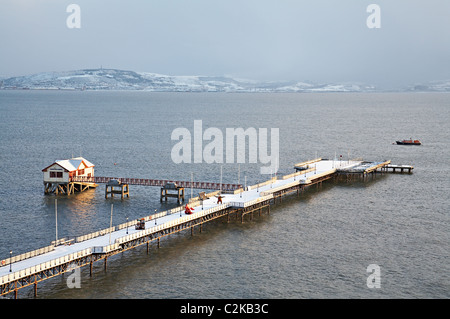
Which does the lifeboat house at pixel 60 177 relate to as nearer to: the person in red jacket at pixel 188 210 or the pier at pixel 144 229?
the pier at pixel 144 229

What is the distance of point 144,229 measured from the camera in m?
59.8

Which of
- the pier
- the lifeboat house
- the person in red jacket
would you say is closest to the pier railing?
the pier

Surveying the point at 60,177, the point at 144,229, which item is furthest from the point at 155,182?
the point at 144,229

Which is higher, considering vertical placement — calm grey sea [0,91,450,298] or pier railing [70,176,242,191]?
pier railing [70,176,242,191]

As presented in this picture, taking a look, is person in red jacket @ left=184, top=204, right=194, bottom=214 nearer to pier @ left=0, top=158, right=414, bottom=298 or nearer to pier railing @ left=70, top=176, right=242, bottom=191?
pier @ left=0, top=158, right=414, bottom=298

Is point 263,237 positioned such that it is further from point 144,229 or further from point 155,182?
point 155,182

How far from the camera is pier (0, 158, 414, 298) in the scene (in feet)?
158

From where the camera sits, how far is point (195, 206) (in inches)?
2854

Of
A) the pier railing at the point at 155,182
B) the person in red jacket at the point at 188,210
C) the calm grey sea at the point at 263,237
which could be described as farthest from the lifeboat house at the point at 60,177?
the person in red jacket at the point at 188,210

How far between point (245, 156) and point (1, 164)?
5020 cm

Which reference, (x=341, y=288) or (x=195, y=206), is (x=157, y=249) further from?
(x=341, y=288)

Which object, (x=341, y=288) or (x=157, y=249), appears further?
(x=157, y=249)

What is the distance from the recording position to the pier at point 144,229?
48.1 metres
